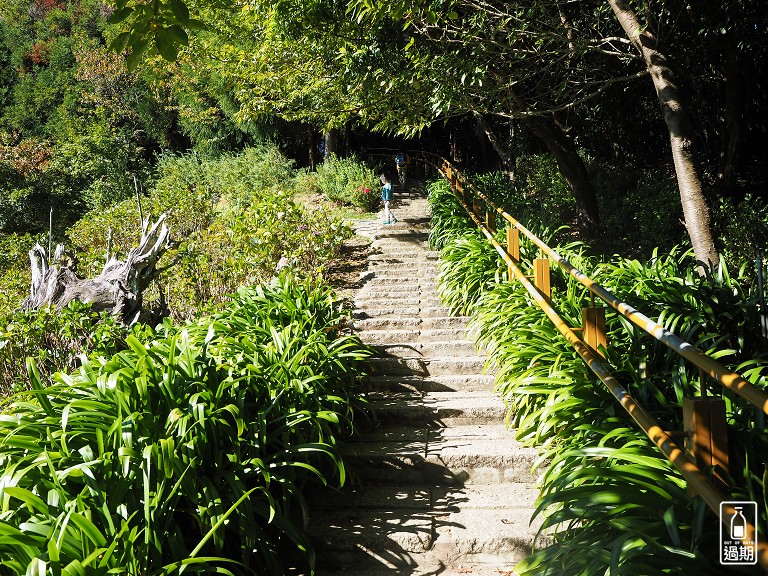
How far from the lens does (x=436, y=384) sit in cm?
546

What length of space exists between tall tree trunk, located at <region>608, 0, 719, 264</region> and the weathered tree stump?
17.7ft

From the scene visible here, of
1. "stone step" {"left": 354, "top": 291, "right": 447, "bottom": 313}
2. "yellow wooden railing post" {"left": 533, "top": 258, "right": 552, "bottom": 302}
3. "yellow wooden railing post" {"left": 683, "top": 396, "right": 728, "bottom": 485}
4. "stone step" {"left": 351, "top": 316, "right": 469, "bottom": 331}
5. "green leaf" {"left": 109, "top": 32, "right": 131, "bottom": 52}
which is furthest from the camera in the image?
"stone step" {"left": 354, "top": 291, "right": 447, "bottom": 313}

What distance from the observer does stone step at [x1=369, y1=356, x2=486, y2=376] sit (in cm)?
573

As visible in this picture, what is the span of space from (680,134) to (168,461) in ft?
19.3

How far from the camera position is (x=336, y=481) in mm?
4090

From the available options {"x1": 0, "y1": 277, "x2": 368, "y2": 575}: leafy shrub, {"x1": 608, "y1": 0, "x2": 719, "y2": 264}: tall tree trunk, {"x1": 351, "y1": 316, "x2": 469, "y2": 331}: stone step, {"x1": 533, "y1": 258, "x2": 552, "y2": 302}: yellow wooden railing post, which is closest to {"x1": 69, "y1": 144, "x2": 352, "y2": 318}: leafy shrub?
{"x1": 351, "y1": 316, "x2": 469, "y2": 331}: stone step

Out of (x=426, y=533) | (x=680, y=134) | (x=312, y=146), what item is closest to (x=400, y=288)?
(x=680, y=134)

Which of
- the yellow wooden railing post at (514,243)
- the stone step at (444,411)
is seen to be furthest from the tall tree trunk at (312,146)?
the stone step at (444,411)

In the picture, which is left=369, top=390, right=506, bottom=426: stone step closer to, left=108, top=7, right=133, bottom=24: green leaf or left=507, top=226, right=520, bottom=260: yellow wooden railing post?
left=507, top=226, right=520, bottom=260: yellow wooden railing post

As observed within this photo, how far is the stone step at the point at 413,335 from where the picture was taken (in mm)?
6453

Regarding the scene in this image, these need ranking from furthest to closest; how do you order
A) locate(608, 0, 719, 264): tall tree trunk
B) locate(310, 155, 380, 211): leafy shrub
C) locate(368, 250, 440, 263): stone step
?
locate(310, 155, 380, 211): leafy shrub
locate(368, 250, 440, 263): stone step
locate(608, 0, 719, 264): tall tree trunk

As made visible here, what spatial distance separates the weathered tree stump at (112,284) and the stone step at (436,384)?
9.93ft

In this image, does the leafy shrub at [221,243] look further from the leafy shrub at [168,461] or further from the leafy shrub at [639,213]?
the leafy shrub at [639,213]

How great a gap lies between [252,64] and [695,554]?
1088 centimetres
